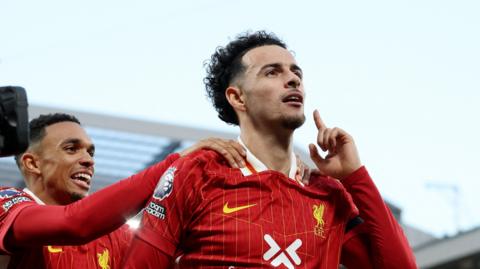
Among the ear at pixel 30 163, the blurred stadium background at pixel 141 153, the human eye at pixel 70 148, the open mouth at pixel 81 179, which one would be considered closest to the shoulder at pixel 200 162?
the open mouth at pixel 81 179

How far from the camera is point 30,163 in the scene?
5797 millimetres

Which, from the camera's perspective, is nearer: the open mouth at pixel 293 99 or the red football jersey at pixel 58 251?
the open mouth at pixel 293 99

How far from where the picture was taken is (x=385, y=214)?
436 cm

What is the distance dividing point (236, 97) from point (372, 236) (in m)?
0.92

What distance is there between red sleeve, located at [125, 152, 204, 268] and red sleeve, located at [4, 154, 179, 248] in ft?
0.43

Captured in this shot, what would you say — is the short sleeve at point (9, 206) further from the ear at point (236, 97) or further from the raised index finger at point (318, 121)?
the raised index finger at point (318, 121)

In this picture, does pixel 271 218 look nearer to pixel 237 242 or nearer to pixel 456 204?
pixel 237 242

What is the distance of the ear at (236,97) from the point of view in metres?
4.59

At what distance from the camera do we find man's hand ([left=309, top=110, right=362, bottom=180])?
4.45 meters

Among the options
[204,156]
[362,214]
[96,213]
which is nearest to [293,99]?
[204,156]

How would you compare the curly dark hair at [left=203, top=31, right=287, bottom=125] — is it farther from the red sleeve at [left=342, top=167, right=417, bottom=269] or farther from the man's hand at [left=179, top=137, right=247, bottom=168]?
the red sleeve at [left=342, top=167, right=417, bottom=269]

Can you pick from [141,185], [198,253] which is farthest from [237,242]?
[141,185]

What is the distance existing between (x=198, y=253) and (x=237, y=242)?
0.58 feet

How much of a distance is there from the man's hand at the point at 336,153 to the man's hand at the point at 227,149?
391mm
